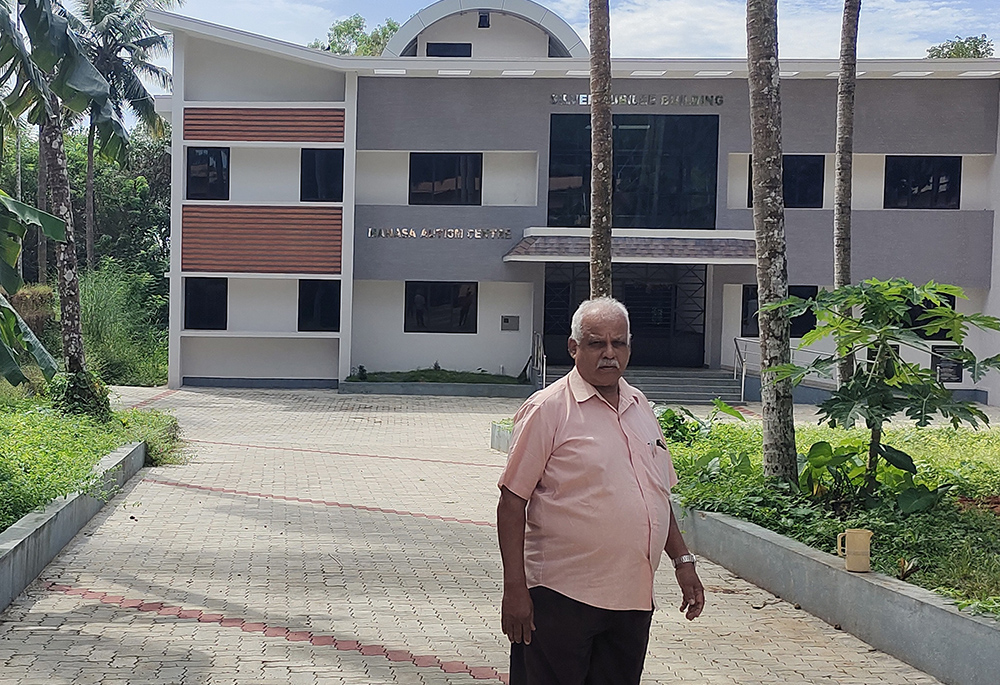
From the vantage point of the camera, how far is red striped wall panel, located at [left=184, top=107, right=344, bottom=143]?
84.9 feet

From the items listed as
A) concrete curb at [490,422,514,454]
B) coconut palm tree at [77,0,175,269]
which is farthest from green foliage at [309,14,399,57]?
concrete curb at [490,422,514,454]

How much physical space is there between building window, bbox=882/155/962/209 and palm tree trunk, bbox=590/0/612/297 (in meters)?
14.0

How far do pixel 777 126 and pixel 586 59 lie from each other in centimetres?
1693

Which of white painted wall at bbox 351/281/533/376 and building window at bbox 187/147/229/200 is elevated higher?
building window at bbox 187/147/229/200

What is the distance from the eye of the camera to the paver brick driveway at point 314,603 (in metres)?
5.85

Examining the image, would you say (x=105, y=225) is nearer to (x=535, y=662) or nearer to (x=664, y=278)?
(x=664, y=278)

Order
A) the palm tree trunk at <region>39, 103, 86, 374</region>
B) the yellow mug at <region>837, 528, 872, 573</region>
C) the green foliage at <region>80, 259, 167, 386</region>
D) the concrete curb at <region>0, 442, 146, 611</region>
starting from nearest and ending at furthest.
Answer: the yellow mug at <region>837, 528, 872, 573</region> < the concrete curb at <region>0, 442, 146, 611</region> < the palm tree trunk at <region>39, 103, 86, 374</region> < the green foliage at <region>80, 259, 167, 386</region>

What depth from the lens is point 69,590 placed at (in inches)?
289

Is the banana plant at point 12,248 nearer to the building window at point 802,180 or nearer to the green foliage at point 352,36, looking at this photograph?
the building window at point 802,180

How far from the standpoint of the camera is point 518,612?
380 cm

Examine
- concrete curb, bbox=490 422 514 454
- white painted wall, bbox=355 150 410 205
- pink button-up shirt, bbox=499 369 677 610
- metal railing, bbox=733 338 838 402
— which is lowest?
concrete curb, bbox=490 422 514 454

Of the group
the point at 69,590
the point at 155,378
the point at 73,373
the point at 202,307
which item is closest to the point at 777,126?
the point at 69,590

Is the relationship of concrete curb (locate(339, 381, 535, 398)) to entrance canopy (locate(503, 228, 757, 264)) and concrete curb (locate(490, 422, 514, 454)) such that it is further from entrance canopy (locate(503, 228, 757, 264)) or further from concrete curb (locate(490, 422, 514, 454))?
concrete curb (locate(490, 422, 514, 454))

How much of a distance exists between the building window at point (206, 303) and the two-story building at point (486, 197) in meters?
0.05
